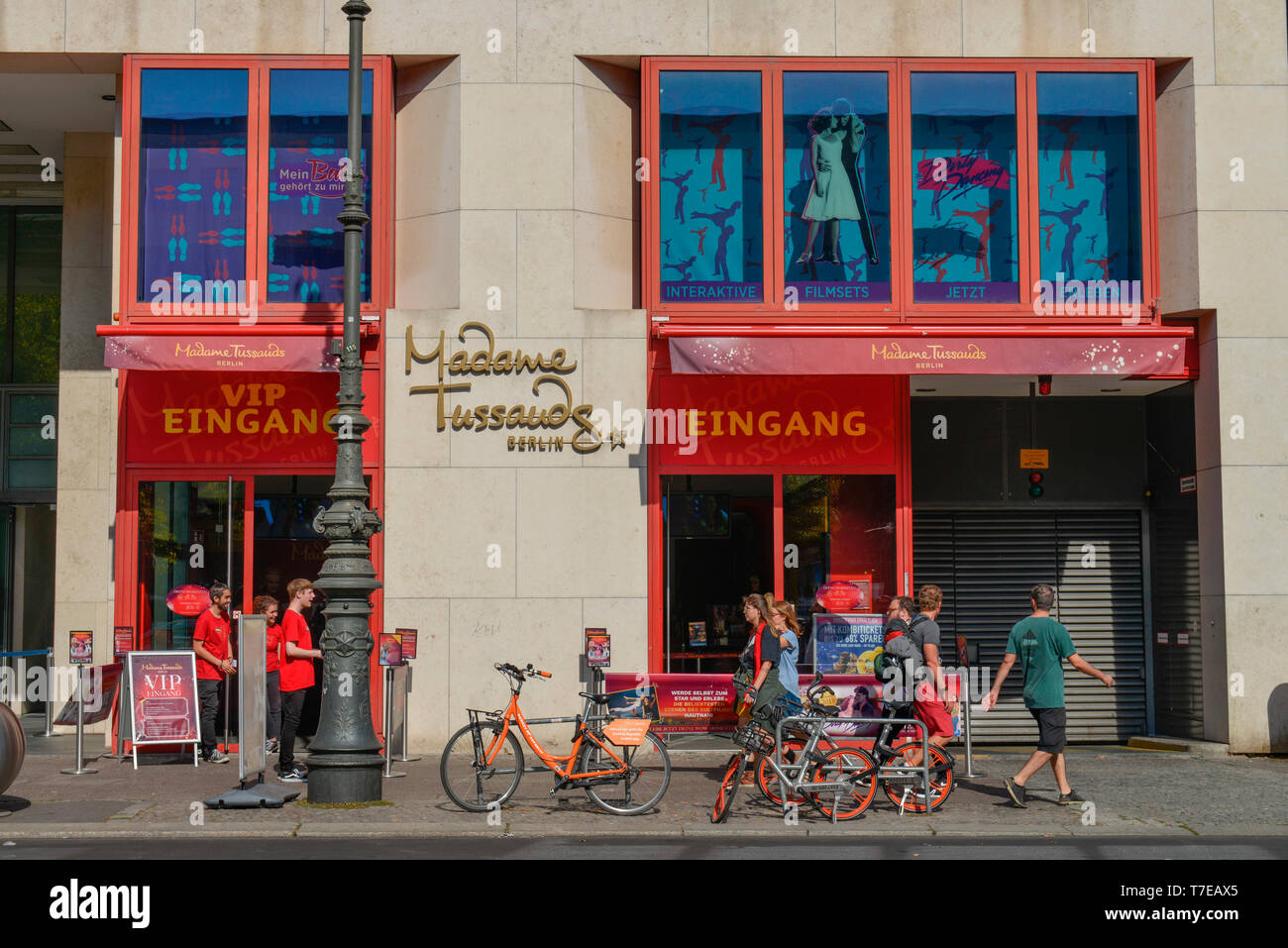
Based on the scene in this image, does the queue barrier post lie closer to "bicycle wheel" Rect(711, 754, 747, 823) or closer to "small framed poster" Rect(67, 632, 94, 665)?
"bicycle wheel" Rect(711, 754, 747, 823)

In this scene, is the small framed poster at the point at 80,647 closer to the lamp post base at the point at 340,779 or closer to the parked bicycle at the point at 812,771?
the lamp post base at the point at 340,779

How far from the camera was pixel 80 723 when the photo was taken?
47.9ft

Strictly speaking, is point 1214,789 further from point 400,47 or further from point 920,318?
point 400,47

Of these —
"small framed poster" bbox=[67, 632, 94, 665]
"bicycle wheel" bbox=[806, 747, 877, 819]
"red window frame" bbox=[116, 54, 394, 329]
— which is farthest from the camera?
"red window frame" bbox=[116, 54, 394, 329]

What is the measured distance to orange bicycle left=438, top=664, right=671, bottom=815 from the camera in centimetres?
1173

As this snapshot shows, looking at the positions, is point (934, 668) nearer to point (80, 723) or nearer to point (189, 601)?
point (189, 601)

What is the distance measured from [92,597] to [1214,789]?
530 inches

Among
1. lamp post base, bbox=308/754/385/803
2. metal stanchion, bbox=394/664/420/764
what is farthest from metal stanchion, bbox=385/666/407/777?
lamp post base, bbox=308/754/385/803

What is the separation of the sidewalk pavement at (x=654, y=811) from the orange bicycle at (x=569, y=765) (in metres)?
0.17

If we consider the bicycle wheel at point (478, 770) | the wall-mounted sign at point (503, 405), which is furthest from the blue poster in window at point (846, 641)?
the bicycle wheel at point (478, 770)

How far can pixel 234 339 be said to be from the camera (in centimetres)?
1570

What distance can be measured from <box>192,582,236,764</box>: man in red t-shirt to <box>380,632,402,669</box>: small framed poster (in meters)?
1.74
